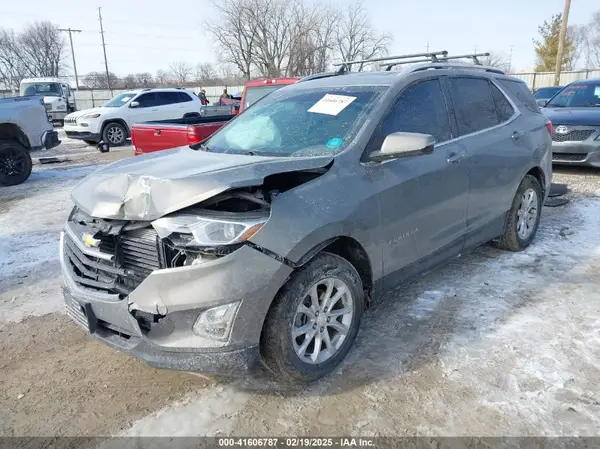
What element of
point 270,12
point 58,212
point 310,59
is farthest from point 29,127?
point 270,12

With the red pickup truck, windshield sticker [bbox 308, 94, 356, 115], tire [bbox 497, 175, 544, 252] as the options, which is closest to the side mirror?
windshield sticker [bbox 308, 94, 356, 115]

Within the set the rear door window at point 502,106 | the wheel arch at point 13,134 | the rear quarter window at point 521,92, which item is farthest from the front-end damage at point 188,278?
the wheel arch at point 13,134

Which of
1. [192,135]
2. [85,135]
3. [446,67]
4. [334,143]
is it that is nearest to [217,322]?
[334,143]

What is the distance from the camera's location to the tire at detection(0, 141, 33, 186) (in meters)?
9.43

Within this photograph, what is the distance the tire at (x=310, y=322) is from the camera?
2.62 m

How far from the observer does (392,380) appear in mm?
2904

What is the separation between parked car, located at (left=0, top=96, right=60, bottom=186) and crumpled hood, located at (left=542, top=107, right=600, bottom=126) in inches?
386

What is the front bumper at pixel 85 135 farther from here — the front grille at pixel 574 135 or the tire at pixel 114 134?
the front grille at pixel 574 135

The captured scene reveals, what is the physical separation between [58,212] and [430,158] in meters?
5.86

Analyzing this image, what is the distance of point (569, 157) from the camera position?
8375 mm

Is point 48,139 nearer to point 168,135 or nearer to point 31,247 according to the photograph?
point 168,135

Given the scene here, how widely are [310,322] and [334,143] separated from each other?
118 cm

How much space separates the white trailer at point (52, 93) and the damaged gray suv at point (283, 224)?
2263cm

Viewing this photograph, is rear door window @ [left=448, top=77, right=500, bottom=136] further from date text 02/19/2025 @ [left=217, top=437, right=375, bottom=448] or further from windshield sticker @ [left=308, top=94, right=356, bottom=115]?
date text 02/19/2025 @ [left=217, top=437, right=375, bottom=448]
